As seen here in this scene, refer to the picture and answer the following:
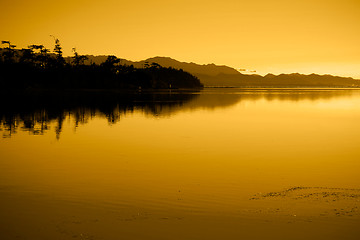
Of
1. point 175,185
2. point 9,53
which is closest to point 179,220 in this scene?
point 175,185

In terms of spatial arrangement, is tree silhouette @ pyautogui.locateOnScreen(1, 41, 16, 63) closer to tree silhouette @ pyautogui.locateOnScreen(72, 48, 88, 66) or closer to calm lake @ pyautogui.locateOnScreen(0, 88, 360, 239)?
tree silhouette @ pyautogui.locateOnScreen(72, 48, 88, 66)

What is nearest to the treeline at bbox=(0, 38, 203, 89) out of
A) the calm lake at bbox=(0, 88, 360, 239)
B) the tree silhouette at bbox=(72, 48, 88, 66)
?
the tree silhouette at bbox=(72, 48, 88, 66)

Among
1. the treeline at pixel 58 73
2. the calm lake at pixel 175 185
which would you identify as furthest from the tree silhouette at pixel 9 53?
the calm lake at pixel 175 185

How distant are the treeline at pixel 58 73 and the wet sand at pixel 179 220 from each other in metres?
103

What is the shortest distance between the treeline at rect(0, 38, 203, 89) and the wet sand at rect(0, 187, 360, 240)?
337 feet

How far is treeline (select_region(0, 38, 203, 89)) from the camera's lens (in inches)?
4437

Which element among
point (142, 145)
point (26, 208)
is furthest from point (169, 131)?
point (26, 208)

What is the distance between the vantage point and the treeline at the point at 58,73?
113 metres

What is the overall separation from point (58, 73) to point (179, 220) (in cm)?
→ 13012

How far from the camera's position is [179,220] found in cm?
1004

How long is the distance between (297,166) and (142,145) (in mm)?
9387

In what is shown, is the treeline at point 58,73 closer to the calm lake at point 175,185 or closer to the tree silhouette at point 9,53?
the tree silhouette at point 9,53

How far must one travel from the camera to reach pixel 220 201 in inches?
461

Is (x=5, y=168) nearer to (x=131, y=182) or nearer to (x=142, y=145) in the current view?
(x=131, y=182)
